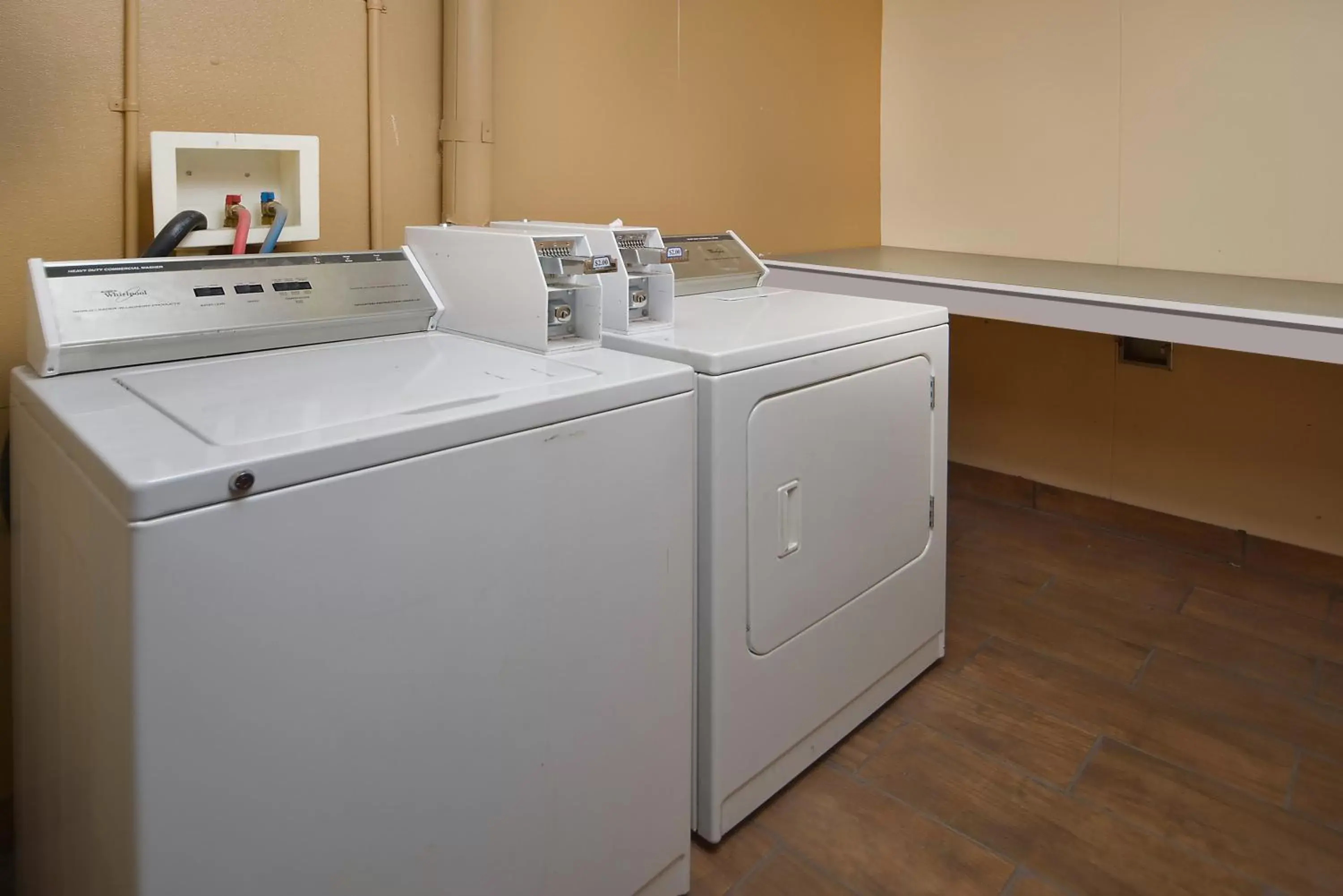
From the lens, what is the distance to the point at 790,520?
5.20ft

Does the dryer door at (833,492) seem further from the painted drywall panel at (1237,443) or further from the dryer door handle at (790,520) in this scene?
the painted drywall panel at (1237,443)

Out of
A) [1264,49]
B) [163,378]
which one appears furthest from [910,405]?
[1264,49]

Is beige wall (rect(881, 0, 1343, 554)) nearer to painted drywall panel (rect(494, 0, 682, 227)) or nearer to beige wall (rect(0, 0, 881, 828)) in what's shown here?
beige wall (rect(0, 0, 881, 828))

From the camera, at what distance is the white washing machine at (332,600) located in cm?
86

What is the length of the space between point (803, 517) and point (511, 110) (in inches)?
47.3

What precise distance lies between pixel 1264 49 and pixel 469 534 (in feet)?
8.58

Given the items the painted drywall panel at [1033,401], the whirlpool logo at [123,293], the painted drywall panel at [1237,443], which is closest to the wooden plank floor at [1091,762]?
the painted drywall panel at [1237,443]

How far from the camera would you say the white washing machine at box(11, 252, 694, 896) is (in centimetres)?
86

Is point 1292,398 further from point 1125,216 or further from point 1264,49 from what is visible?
point 1264,49

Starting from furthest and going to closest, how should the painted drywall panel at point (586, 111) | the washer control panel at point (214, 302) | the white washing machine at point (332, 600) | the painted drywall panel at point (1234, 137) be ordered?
the painted drywall panel at point (1234, 137), the painted drywall panel at point (586, 111), the washer control panel at point (214, 302), the white washing machine at point (332, 600)

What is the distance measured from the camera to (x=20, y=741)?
1324mm

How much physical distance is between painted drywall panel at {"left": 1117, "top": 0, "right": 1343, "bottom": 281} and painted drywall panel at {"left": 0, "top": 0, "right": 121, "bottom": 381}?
8.78 feet

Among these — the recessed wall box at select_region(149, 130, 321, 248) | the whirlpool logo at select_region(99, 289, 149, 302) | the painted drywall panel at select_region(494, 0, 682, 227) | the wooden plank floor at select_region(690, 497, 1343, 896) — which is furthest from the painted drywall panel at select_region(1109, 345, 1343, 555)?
the whirlpool logo at select_region(99, 289, 149, 302)

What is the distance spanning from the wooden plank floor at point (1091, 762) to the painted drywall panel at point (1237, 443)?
8.3 inches
